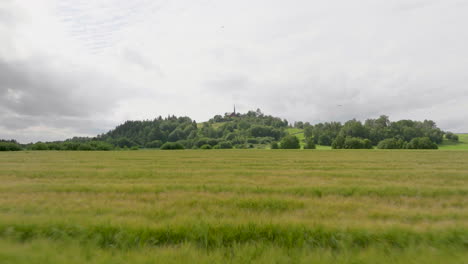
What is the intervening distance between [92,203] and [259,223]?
4486mm

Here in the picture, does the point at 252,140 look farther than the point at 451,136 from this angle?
Yes

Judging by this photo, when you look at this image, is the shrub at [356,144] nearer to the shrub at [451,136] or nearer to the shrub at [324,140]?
the shrub at [324,140]

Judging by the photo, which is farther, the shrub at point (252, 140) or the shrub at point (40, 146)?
the shrub at point (252, 140)

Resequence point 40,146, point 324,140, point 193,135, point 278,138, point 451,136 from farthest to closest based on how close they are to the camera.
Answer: point 193,135, point 278,138, point 324,140, point 451,136, point 40,146

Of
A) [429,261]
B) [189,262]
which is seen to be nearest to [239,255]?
[189,262]

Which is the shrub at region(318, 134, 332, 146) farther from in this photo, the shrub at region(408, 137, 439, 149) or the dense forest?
the shrub at region(408, 137, 439, 149)

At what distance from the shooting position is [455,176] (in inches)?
365

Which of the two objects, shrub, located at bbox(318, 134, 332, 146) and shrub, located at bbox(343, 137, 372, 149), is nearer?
shrub, located at bbox(343, 137, 372, 149)

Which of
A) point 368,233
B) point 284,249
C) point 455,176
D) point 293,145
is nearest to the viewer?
point 284,249

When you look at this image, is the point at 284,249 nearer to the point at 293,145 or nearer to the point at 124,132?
the point at 293,145

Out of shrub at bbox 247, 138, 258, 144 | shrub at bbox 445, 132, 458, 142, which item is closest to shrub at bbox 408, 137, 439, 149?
shrub at bbox 445, 132, 458, 142

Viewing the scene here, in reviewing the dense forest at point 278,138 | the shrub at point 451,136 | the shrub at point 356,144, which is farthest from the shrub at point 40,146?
the shrub at point 451,136

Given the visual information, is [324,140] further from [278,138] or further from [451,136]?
[451,136]

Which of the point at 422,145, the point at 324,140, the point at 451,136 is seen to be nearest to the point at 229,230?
the point at 422,145
